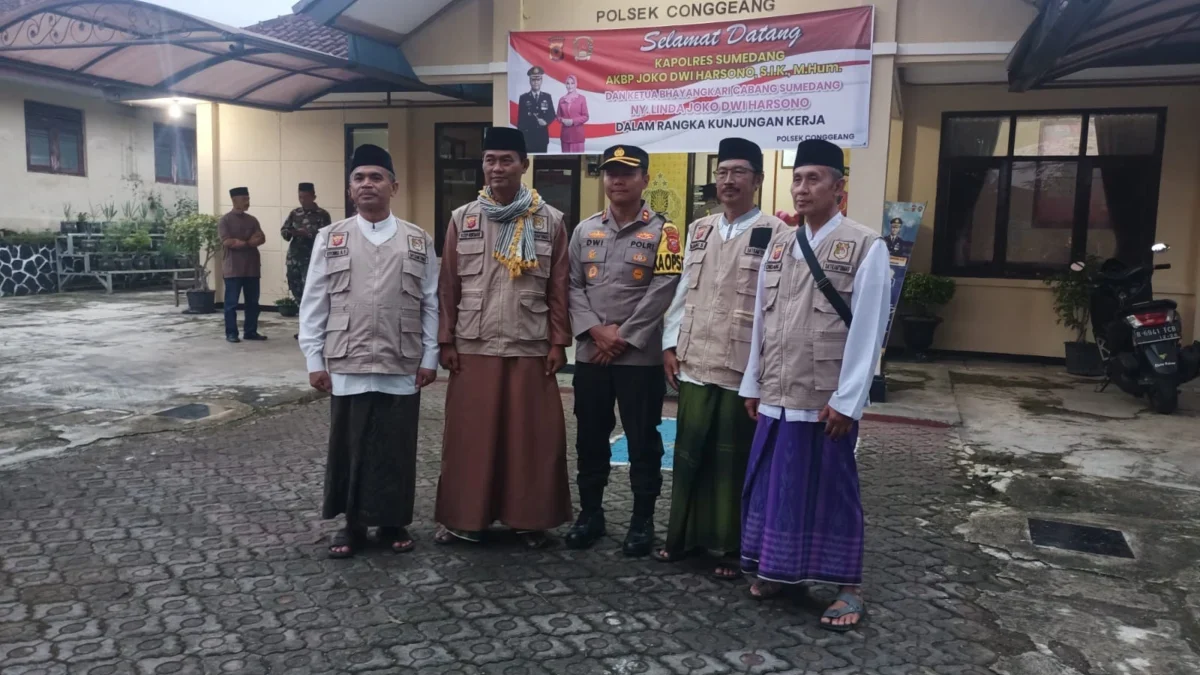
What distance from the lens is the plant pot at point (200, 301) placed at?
1203 cm

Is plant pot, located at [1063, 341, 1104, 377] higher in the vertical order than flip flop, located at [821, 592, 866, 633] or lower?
higher

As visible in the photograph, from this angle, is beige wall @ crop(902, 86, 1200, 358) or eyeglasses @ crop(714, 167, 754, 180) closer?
eyeglasses @ crop(714, 167, 754, 180)

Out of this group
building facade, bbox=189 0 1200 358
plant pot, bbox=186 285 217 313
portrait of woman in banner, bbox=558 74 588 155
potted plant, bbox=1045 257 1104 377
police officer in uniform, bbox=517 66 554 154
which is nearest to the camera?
portrait of woman in banner, bbox=558 74 588 155

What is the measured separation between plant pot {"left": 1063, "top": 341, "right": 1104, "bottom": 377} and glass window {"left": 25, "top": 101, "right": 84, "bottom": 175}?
16.1 m

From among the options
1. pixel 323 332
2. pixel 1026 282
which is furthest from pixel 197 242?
pixel 1026 282

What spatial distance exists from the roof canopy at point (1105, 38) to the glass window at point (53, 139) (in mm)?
15440

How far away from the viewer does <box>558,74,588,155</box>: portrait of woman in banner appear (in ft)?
23.9

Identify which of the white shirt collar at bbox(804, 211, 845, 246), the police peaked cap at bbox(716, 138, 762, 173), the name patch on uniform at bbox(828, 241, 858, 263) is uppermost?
the police peaked cap at bbox(716, 138, 762, 173)

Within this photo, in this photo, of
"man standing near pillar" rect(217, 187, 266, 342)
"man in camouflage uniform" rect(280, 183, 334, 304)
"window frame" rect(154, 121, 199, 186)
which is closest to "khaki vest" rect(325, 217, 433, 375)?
"man in camouflage uniform" rect(280, 183, 334, 304)

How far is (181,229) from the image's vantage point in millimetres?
11164

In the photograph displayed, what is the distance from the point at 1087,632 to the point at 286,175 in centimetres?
1094

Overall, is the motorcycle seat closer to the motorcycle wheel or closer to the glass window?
the motorcycle wheel

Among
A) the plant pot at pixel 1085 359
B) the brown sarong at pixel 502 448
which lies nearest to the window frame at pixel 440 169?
the plant pot at pixel 1085 359

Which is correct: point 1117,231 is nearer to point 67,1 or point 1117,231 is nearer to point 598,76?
point 598,76
